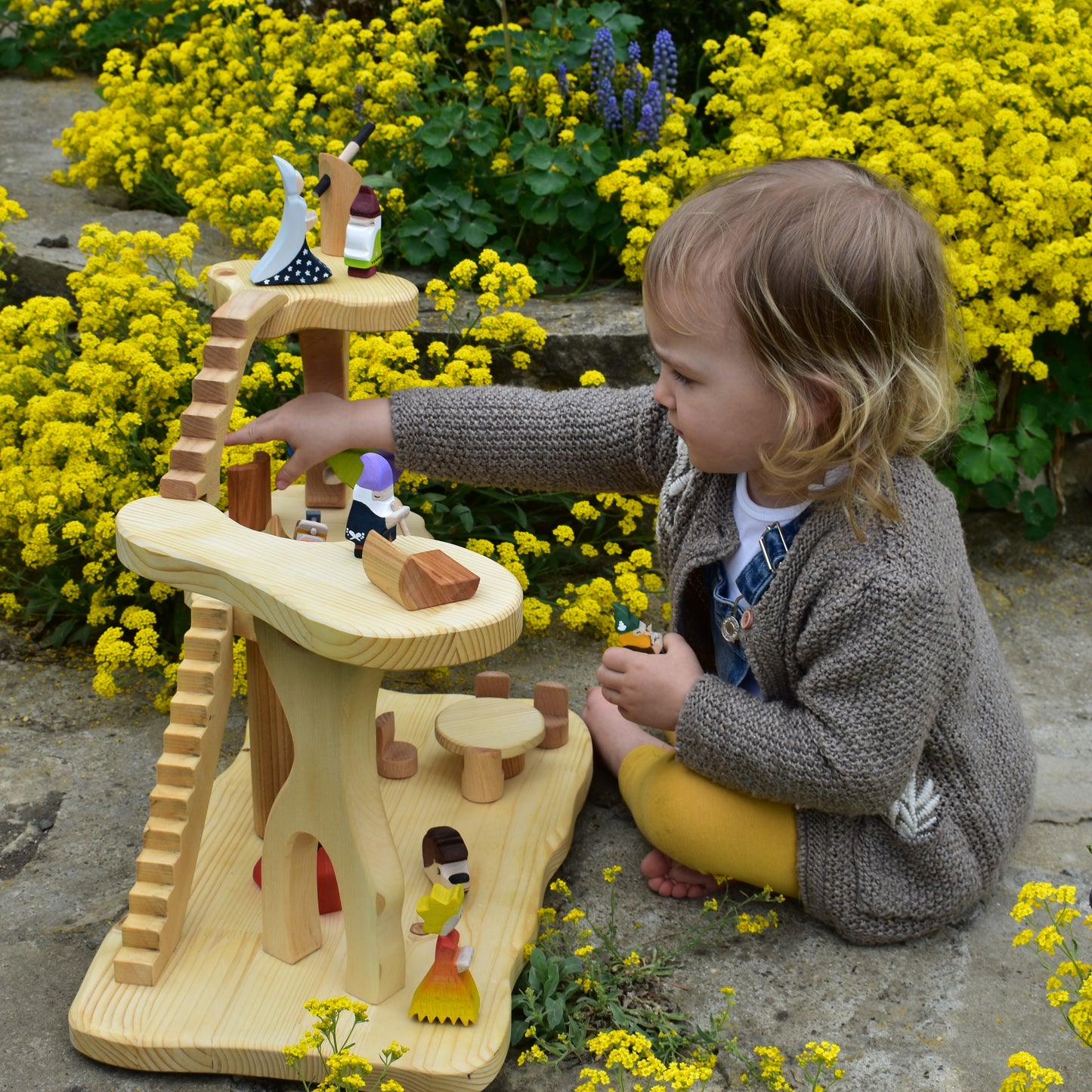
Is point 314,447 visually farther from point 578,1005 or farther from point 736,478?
point 578,1005

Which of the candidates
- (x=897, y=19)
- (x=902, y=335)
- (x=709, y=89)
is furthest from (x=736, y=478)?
(x=709, y=89)

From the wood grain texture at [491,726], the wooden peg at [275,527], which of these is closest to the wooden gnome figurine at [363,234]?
the wooden peg at [275,527]

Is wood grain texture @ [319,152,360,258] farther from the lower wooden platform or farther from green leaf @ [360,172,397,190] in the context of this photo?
green leaf @ [360,172,397,190]

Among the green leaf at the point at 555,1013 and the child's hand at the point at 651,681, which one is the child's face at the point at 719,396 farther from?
the green leaf at the point at 555,1013

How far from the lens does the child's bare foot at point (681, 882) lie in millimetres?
1951

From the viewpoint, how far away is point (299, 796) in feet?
5.05

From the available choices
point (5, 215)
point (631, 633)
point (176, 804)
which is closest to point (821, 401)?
point (631, 633)

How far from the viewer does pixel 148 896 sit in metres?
1.62

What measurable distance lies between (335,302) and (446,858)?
80 cm

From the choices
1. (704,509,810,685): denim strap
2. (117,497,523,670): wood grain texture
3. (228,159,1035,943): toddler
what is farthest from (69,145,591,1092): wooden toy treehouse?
(704,509,810,685): denim strap

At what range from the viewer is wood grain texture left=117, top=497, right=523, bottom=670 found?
4.17ft

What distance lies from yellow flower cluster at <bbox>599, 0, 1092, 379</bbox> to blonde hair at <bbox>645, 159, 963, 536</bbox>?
3.73ft

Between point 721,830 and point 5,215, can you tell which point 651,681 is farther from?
point 5,215

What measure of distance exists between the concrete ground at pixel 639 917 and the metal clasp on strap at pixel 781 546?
566 millimetres
